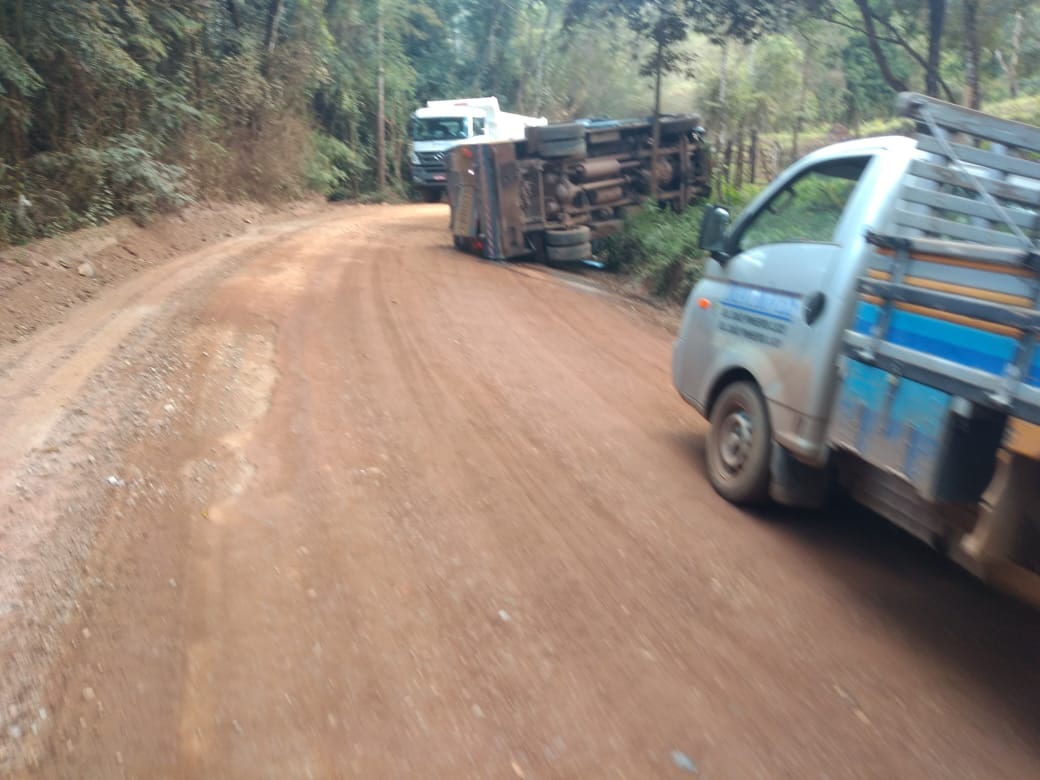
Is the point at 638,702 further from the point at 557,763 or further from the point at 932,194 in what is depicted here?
the point at 932,194

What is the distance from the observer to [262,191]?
1028 inches

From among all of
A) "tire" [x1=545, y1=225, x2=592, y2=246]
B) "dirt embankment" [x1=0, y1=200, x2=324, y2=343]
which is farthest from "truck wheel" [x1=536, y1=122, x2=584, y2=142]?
"dirt embankment" [x1=0, y1=200, x2=324, y2=343]

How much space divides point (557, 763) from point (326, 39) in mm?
28725

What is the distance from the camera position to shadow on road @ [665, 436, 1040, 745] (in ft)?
13.6

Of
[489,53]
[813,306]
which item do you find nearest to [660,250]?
[813,306]

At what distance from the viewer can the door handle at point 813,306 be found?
527 centimetres

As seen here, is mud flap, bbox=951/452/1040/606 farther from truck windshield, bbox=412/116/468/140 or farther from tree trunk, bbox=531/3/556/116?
tree trunk, bbox=531/3/556/116

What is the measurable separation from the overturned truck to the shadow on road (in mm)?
11755

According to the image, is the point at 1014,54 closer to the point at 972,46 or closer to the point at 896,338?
the point at 972,46

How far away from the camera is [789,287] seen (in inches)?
223

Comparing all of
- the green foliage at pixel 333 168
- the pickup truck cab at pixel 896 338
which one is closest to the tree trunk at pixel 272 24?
the green foliage at pixel 333 168

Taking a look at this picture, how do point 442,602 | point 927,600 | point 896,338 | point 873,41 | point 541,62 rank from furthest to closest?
1. point 541,62
2. point 873,41
3. point 927,600
4. point 442,602
5. point 896,338

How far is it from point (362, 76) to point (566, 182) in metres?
19.1

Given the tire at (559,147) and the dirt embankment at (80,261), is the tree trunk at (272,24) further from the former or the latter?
the tire at (559,147)
